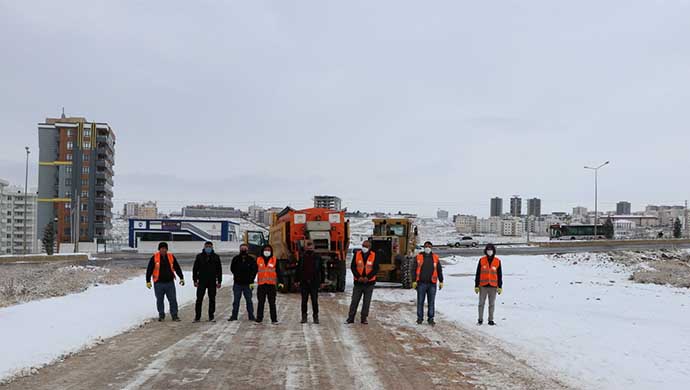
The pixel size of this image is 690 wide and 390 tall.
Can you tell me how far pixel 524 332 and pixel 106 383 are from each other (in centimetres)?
836

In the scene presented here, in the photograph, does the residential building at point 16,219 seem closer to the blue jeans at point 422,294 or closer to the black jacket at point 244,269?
the black jacket at point 244,269

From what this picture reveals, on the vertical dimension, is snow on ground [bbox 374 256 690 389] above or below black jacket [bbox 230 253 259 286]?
below

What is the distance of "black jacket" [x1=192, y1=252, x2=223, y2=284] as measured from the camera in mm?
14297

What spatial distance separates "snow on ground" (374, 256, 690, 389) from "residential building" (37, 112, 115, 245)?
87.7 m

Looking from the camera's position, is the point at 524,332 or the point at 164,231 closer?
the point at 524,332

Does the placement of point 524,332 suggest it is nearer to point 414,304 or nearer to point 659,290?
point 414,304

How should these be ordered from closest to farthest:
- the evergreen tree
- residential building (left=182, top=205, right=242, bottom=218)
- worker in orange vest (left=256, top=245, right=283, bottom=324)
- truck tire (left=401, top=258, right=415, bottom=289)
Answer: worker in orange vest (left=256, top=245, right=283, bottom=324), truck tire (left=401, top=258, right=415, bottom=289), the evergreen tree, residential building (left=182, top=205, right=242, bottom=218)

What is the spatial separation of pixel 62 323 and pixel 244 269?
384 centimetres

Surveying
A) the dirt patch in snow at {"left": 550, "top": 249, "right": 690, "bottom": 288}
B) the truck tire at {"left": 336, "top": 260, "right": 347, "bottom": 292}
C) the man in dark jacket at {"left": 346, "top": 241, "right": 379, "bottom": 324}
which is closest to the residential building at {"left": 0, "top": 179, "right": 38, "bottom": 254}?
the dirt patch in snow at {"left": 550, "top": 249, "right": 690, "bottom": 288}

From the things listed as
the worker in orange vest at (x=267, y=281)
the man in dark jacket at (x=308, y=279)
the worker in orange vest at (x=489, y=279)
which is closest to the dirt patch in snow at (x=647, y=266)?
the worker in orange vest at (x=489, y=279)

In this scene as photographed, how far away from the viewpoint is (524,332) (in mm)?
12883

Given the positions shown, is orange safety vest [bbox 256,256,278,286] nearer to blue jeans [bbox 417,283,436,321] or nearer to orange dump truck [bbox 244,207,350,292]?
blue jeans [bbox 417,283,436,321]

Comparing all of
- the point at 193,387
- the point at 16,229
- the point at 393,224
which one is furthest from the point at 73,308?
the point at 16,229

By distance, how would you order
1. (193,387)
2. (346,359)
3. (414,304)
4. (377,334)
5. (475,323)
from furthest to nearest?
Result: (414,304), (475,323), (377,334), (346,359), (193,387)
